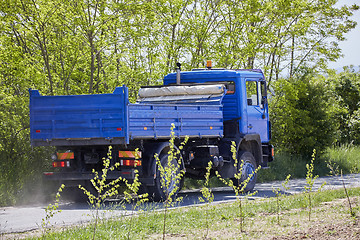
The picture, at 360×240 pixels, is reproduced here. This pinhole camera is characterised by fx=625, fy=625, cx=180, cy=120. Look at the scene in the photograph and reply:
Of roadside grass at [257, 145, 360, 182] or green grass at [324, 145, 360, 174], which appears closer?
roadside grass at [257, 145, 360, 182]

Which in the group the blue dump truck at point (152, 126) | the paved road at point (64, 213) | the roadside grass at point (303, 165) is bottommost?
the paved road at point (64, 213)

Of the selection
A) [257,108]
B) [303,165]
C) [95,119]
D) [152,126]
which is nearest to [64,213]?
[95,119]

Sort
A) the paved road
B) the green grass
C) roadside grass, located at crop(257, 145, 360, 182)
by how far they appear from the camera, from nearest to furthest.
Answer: the paved road
roadside grass, located at crop(257, 145, 360, 182)
the green grass

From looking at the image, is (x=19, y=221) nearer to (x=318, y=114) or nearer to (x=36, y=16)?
(x=36, y=16)

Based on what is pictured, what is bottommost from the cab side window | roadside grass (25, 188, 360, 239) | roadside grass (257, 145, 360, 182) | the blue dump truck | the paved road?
the paved road

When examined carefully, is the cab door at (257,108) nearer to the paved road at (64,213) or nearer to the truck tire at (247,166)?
the truck tire at (247,166)

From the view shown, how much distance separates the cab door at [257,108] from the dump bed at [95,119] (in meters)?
3.44

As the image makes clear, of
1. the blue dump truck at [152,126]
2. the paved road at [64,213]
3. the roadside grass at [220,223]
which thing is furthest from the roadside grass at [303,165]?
the roadside grass at [220,223]

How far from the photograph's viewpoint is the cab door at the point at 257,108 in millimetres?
16652

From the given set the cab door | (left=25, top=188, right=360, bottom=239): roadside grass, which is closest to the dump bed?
(left=25, top=188, right=360, bottom=239): roadside grass

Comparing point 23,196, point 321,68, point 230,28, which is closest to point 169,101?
point 23,196

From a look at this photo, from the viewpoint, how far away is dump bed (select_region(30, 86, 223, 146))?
1273 cm

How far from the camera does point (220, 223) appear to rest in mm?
9273

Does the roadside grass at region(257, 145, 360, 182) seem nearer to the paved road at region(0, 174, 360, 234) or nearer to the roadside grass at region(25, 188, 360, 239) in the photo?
the paved road at region(0, 174, 360, 234)
